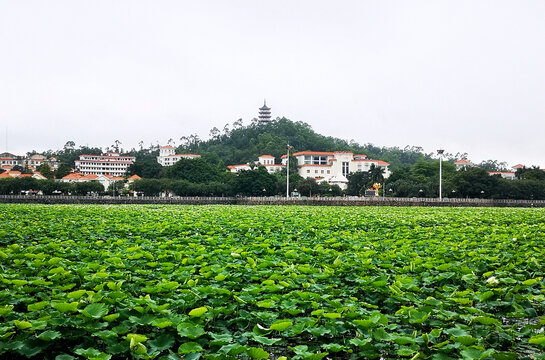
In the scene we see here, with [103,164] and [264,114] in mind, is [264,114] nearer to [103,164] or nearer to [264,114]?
[264,114]

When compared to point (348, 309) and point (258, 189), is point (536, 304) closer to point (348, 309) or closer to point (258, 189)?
point (348, 309)

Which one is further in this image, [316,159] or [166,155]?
[166,155]

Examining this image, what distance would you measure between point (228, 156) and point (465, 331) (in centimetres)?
8489

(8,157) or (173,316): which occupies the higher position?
(8,157)

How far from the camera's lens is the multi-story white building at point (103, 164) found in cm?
8712

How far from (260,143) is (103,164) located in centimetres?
3412

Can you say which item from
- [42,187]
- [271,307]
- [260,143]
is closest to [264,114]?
[260,143]

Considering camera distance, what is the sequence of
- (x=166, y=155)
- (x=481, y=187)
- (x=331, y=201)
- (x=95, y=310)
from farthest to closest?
(x=166, y=155) → (x=481, y=187) → (x=331, y=201) → (x=95, y=310)

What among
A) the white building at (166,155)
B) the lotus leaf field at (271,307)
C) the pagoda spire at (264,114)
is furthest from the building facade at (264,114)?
the lotus leaf field at (271,307)

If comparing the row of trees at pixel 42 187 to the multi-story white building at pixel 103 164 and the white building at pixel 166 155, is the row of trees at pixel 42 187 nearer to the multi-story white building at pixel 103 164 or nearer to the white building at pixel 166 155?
the white building at pixel 166 155

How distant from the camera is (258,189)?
48812 millimetres

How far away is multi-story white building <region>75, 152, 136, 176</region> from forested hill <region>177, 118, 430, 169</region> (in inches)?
517

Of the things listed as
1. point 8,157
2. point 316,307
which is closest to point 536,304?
point 316,307

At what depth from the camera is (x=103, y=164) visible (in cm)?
8938
